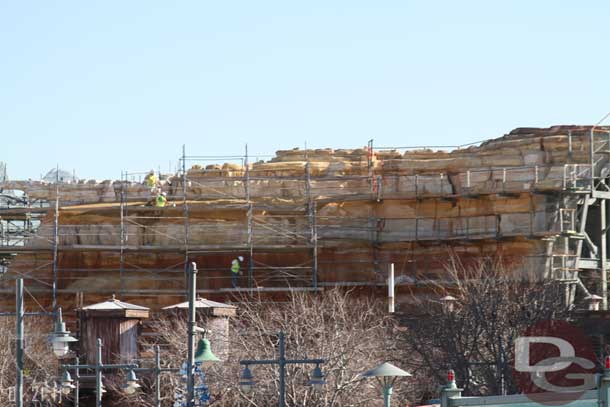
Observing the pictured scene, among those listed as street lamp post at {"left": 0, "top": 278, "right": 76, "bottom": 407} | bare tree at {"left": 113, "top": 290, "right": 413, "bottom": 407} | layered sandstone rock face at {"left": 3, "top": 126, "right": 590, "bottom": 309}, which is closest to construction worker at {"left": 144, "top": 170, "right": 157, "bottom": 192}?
layered sandstone rock face at {"left": 3, "top": 126, "right": 590, "bottom": 309}

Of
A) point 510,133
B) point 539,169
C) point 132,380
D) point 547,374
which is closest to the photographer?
point 132,380

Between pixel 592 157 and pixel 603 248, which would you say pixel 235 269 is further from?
pixel 603 248

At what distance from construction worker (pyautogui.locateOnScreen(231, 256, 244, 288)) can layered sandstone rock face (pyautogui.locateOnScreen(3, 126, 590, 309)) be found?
39cm

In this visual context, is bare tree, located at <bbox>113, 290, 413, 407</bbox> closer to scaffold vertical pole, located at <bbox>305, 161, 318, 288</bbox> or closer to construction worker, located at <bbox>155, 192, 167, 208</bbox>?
scaffold vertical pole, located at <bbox>305, 161, 318, 288</bbox>

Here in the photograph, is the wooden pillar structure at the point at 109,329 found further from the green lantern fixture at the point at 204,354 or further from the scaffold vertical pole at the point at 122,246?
the green lantern fixture at the point at 204,354

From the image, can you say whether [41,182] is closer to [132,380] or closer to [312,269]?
[312,269]

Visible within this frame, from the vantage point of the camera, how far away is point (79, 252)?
2576 inches

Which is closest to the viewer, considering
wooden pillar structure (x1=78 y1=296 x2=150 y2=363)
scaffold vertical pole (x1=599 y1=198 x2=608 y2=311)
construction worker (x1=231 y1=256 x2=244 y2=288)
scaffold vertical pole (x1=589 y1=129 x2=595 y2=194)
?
wooden pillar structure (x1=78 y1=296 x2=150 y2=363)

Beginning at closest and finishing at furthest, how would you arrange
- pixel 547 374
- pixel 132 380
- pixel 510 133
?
pixel 132 380 < pixel 547 374 < pixel 510 133

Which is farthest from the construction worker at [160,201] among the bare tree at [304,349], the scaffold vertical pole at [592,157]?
the scaffold vertical pole at [592,157]

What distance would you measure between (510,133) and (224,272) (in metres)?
12.6

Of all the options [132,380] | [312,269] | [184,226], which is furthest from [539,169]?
[132,380]

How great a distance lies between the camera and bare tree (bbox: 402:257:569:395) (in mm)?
47156

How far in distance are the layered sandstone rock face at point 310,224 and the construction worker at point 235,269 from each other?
395 millimetres
